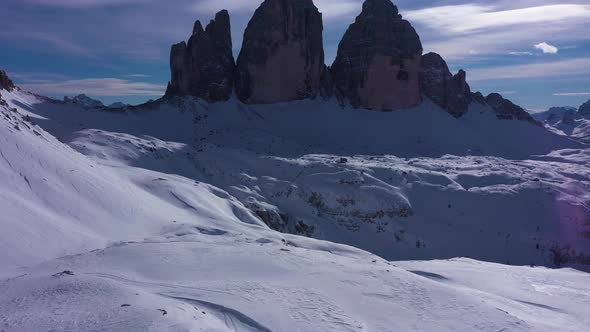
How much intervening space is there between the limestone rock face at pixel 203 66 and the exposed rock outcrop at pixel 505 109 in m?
27.8

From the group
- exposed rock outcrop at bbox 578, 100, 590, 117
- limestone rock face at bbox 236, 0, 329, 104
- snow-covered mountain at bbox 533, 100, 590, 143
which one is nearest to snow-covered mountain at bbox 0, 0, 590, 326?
limestone rock face at bbox 236, 0, 329, 104

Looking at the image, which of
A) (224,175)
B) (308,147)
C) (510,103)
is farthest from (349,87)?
(224,175)

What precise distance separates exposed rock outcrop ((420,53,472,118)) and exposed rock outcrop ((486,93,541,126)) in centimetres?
435

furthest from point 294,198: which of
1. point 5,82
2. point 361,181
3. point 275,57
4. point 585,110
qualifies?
point 585,110

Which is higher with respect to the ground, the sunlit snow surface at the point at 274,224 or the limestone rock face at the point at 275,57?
the limestone rock face at the point at 275,57

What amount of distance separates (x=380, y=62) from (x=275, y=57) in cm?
985

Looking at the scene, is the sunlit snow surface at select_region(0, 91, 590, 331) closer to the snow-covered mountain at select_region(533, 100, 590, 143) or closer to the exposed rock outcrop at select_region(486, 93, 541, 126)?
the exposed rock outcrop at select_region(486, 93, 541, 126)

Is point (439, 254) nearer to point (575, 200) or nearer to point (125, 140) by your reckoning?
point (575, 200)

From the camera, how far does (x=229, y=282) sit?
7664mm

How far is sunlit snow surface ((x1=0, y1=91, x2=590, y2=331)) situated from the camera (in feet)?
22.2

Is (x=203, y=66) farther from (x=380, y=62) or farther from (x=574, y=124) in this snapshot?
(x=574, y=124)

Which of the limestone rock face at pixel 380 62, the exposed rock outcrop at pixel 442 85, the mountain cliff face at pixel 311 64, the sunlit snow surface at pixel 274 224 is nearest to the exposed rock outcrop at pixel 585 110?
the mountain cliff face at pixel 311 64

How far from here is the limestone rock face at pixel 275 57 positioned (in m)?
40.9

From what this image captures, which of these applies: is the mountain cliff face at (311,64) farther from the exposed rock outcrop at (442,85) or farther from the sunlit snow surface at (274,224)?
the sunlit snow surface at (274,224)
